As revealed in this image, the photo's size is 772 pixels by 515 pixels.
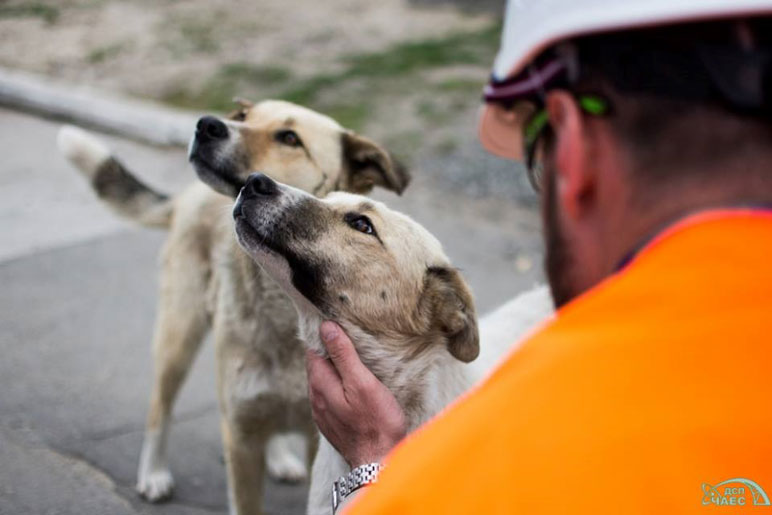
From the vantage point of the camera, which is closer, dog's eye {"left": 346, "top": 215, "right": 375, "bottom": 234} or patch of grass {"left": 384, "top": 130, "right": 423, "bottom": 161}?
dog's eye {"left": 346, "top": 215, "right": 375, "bottom": 234}

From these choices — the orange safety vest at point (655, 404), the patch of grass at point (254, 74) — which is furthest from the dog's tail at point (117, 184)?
the patch of grass at point (254, 74)

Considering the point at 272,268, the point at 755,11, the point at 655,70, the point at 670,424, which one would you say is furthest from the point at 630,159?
the point at 272,268

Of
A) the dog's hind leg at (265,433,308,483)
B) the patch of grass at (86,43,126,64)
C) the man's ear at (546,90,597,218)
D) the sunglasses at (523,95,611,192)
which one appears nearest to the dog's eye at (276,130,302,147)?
the dog's hind leg at (265,433,308,483)

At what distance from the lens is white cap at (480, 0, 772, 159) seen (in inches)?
38.8

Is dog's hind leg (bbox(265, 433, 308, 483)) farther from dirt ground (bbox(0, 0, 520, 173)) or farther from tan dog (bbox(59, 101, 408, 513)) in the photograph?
dirt ground (bbox(0, 0, 520, 173))

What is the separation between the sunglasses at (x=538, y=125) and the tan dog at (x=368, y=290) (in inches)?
41.6

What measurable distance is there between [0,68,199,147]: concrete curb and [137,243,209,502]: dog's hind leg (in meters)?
3.79

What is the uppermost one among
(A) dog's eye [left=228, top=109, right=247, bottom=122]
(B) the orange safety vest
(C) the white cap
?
(C) the white cap

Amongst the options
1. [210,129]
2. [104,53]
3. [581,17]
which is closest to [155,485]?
[210,129]

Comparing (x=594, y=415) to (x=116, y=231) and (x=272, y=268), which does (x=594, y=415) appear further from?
(x=116, y=231)

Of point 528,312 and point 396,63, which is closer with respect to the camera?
point 528,312

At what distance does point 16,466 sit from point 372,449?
2.13 m

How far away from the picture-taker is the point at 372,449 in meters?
2.12

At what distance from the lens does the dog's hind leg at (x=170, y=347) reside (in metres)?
3.62
